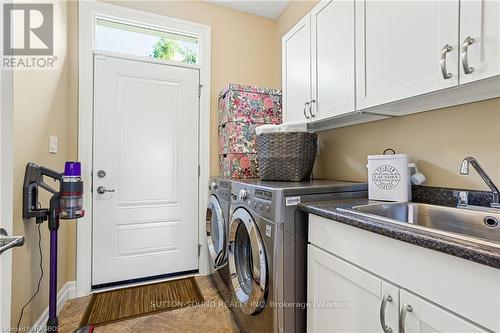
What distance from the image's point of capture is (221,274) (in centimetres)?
195

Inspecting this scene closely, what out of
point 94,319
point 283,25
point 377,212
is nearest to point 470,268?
point 377,212

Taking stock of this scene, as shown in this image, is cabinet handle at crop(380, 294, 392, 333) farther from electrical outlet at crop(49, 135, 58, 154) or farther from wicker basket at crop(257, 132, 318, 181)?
electrical outlet at crop(49, 135, 58, 154)

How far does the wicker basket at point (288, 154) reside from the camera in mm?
1694

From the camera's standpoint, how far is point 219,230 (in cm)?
195

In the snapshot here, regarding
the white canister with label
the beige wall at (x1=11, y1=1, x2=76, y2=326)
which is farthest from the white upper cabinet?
the beige wall at (x1=11, y1=1, x2=76, y2=326)

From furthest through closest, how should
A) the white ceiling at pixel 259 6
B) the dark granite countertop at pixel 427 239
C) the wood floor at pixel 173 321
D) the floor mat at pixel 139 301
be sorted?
the white ceiling at pixel 259 6 < the floor mat at pixel 139 301 < the wood floor at pixel 173 321 < the dark granite countertop at pixel 427 239

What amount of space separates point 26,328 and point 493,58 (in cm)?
244

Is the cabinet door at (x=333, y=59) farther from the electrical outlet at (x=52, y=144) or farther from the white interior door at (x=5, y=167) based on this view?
the electrical outlet at (x=52, y=144)

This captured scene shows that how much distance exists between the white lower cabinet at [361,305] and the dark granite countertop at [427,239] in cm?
17

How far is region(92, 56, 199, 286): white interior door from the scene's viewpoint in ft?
7.14

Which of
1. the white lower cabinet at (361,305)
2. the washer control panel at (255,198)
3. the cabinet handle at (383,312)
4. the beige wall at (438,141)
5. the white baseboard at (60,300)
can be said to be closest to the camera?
the white lower cabinet at (361,305)

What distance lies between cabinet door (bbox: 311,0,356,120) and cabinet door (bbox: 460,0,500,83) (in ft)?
1.69

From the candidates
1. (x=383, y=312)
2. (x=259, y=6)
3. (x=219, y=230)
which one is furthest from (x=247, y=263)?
(x=259, y=6)

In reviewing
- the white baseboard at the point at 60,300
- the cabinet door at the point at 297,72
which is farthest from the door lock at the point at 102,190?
the cabinet door at the point at 297,72
